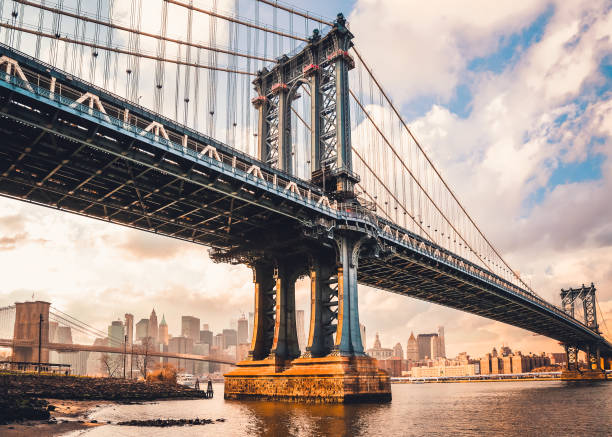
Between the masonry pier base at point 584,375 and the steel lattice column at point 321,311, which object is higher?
the steel lattice column at point 321,311

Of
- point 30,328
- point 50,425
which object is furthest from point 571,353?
point 50,425

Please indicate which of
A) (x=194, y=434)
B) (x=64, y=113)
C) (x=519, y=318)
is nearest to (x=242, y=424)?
(x=194, y=434)

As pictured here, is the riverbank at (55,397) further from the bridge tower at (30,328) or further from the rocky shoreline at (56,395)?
the bridge tower at (30,328)

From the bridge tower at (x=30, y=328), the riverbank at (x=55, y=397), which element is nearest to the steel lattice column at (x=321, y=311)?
the riverbank at (x=55, y=397)

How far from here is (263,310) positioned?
2635 inches

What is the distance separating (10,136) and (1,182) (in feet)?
33.3

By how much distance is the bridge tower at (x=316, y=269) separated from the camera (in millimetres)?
55062

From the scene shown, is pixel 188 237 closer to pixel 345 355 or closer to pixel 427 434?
pixel 345 355

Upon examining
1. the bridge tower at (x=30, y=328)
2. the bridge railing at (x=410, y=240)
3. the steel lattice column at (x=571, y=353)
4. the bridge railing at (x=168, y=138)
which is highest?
the bridge railing at (x=168, y=138)

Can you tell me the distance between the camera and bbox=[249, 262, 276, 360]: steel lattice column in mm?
65125

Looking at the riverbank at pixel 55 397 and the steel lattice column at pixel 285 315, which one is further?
the steel lattice column at pixel 285 315

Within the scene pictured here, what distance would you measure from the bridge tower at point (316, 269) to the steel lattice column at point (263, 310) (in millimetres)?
119

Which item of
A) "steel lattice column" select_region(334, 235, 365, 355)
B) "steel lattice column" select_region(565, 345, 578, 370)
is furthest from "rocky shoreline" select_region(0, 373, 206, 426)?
"steel lattice column" select_region(565, 345, 578, 370)

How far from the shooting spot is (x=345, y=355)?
54.8 meters
